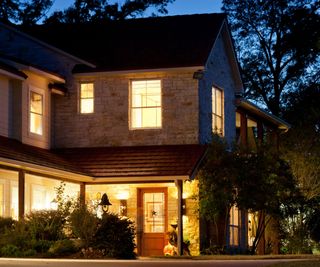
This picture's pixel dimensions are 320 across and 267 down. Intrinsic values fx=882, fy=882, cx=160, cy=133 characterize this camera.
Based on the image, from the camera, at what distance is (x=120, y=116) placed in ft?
98.8

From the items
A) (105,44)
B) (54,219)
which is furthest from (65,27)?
(54,219)

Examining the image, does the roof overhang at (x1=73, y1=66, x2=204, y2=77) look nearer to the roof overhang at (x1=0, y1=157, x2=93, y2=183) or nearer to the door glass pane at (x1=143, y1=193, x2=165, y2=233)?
the roof overhang at (x1=0, y1=157, x2=93, y2=183)

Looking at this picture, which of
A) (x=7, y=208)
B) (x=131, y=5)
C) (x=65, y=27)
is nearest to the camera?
(x=7, y=208)

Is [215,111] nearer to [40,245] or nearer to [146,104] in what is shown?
[146,104]

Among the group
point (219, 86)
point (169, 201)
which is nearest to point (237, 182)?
point (169, 201)

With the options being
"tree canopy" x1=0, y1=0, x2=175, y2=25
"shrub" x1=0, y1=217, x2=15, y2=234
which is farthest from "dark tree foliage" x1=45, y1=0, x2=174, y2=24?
"shrub" x1=0, y1=217, x2=15, y2=234

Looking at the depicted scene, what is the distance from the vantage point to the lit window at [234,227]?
31.8 meters

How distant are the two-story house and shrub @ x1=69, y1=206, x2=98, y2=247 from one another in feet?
12.5

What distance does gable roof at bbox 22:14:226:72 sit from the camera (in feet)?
98.6

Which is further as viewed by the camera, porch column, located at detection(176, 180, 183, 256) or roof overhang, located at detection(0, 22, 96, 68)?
roof overhang, located at detection(0, 22, 96, 68)

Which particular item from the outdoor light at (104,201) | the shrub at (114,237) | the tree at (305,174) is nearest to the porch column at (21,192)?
the outdoor light at (104,201)

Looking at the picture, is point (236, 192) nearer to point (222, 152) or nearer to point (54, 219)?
point (222, 152)

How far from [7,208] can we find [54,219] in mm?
2997

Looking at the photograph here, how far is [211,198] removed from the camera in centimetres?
2755
